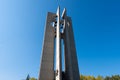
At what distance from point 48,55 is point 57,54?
142 cm

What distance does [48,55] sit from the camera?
13.0 metres

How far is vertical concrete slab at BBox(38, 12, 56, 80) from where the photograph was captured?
11.8 m

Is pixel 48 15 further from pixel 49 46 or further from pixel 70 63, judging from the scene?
pixel 70 63

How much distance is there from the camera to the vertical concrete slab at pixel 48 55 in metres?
11.8

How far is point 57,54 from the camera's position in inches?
475

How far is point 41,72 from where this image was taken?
38.2 ft

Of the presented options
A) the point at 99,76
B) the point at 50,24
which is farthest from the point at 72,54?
the point at 99,76

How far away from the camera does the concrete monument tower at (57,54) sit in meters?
11.7

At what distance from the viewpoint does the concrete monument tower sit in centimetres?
1166

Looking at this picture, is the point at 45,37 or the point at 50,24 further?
the point at 50,24

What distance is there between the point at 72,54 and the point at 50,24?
5.08 meters

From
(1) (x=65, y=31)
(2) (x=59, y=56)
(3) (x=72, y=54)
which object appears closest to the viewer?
(2) (x=59, y=56)

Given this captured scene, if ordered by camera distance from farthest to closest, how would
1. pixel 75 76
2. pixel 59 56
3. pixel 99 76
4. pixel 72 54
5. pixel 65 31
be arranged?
pixel 99 76 → pixel 65 31 → pixel 72 54 → pixel 75 76 → pixel 59 56

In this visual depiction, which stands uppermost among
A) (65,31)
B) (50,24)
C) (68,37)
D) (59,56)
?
(50,24)
